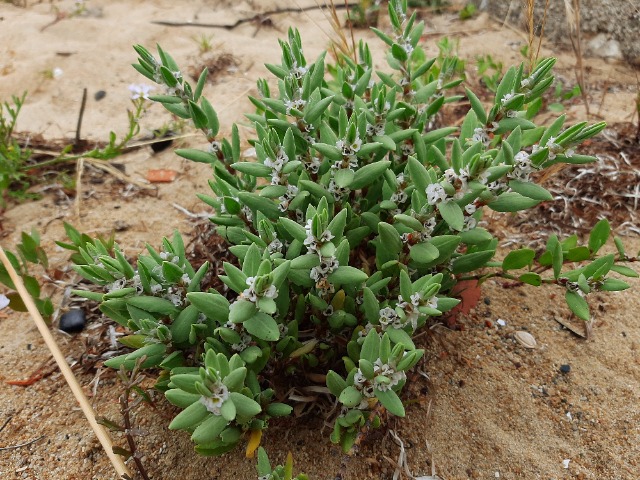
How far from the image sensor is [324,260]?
1.48m

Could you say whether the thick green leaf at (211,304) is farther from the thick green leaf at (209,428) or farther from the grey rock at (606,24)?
the grey rock at (606,24)

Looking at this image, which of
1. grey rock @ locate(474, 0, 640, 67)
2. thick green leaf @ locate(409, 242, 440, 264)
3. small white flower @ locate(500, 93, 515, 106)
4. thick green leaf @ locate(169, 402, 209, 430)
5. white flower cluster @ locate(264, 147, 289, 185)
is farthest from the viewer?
grey rock @ locate(474, 0, 640, 67)

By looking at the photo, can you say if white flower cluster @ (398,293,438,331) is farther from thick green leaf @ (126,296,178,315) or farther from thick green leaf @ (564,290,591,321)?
thick green leaf @ (126,296,178,315)

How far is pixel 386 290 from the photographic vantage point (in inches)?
69.0

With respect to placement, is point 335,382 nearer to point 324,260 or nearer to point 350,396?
point 350,396

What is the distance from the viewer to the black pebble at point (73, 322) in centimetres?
221

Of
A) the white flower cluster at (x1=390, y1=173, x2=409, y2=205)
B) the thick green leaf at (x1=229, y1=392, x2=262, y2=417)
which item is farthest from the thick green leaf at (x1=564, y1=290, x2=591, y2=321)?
the thick green leaf at (x1=229, y1=392, x2=262, y2=417)

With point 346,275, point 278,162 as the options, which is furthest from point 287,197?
point 346,275

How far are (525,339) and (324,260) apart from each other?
1098 millimetres

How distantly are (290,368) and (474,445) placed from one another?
68cm

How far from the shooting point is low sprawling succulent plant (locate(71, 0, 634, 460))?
55.4 inches

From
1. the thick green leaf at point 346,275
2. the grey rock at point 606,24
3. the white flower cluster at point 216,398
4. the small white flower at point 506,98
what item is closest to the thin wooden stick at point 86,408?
the white flower cluster at point 216,398

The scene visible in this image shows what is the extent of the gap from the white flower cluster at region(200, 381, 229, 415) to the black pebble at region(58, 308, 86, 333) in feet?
3.76

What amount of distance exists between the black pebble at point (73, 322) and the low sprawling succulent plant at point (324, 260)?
2.04ft
